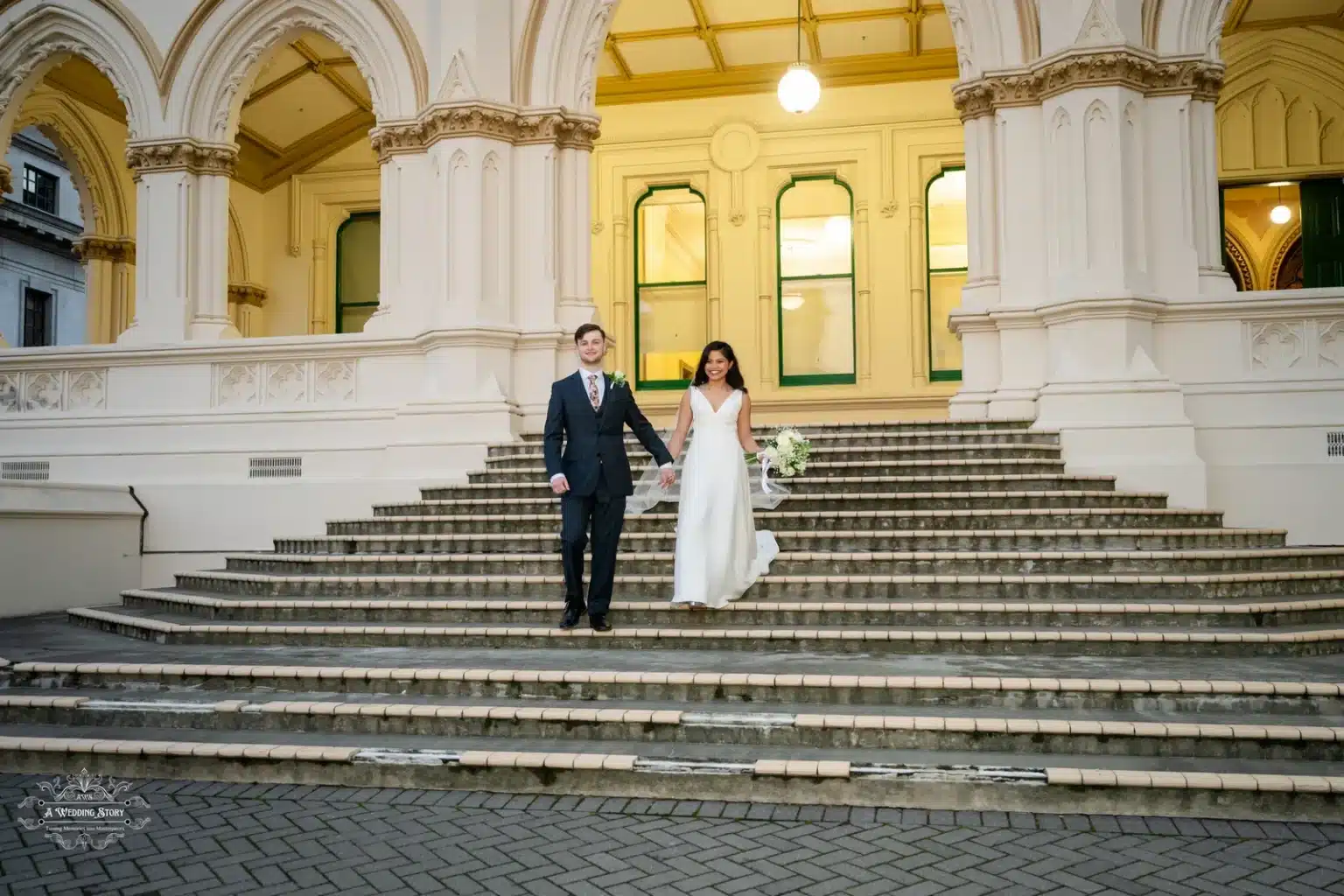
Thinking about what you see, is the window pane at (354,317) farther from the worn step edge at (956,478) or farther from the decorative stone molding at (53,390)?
the worn step edge at (956,478)

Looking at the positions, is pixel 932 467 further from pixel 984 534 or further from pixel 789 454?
pixel 789 454

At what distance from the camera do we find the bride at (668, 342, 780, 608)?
24.3ft

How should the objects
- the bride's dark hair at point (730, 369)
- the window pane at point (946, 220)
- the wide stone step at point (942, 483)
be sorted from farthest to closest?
1. the window pane at point (946, 220)
2. the wide stone step at point (942, 483)
3. the bride's dark hair at point (730, 369)

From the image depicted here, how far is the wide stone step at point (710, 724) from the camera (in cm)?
480

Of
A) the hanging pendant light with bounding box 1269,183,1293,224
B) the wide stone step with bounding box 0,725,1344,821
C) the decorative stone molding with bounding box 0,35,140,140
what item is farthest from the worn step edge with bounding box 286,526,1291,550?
the hanging pendant light with bounding box 1269,183,1293,224

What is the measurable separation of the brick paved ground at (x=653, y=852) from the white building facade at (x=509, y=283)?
725cm

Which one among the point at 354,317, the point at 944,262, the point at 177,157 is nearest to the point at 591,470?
the point at 177,157

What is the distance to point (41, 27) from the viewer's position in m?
14.0

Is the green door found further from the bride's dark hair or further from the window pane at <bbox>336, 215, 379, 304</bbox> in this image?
the window pane at <bbox>336, 215, 379, 304</bbox>

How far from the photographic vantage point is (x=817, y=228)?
58.3ft

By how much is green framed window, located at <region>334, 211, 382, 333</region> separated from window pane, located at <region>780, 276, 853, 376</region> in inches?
295

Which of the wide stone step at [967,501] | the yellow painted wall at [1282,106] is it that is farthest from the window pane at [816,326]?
the wide stone step at [967,501]

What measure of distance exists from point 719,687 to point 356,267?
15844 mm

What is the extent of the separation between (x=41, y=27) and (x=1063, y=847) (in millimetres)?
15517
